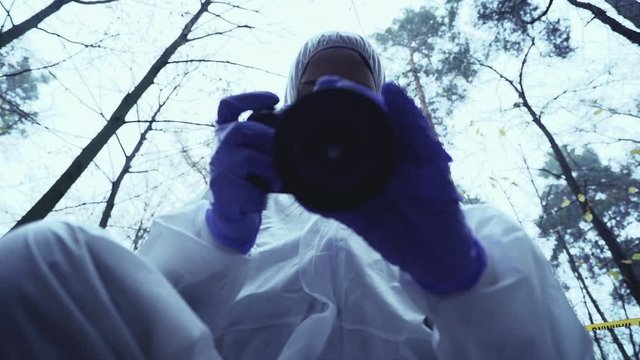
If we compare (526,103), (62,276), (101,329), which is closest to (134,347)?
(101,329)

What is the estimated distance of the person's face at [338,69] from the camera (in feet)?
6.06

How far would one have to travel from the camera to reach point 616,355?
31.8 ft

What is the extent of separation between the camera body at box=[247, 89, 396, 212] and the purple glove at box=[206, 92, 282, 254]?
183 mm

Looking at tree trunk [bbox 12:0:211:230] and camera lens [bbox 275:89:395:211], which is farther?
tree trunk [bbox 12:0:211:230]

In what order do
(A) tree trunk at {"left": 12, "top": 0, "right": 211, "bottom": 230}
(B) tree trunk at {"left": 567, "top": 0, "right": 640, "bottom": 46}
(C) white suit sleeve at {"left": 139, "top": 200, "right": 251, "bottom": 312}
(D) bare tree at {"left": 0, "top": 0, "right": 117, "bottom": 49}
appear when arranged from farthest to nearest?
(B) tree trunk at {"left": 567, "top": 0, "right": 640, "bottom": 46}
(D) bare tree at {"left": 0, "top": 0, "right": 117, "bottom": 49}
(A) tree trunk at {"left": 12, "top": 0, "right": 211, "bottom": 230}
(C) white suit sleeve at {"left": 139, "top": 200, "right": 251, "bottom": 312}

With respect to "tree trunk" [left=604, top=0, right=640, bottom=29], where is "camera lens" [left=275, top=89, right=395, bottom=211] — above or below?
below

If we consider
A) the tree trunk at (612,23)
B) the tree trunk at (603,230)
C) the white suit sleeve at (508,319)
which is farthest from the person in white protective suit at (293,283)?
the tree trunk at (603,230)

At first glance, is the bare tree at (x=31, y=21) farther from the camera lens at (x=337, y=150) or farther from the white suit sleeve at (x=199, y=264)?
the camera lens at (x=337, y=150)

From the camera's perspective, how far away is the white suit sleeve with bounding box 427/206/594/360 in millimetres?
937

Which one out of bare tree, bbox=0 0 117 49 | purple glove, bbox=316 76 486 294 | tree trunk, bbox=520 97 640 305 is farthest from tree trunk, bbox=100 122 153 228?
tree trunk, bbox=520 97 640 305

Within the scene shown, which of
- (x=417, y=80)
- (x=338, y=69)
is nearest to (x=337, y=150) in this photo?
(x=338, y=69)

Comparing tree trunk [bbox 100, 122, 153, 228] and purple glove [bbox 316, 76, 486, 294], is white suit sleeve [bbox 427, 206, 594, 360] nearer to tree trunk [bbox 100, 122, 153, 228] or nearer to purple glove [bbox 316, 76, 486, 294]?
purple glove [bbox 316, 76, 486, 294]

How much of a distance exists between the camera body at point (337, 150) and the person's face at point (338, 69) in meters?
1.00

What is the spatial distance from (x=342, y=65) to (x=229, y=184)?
1.07m
